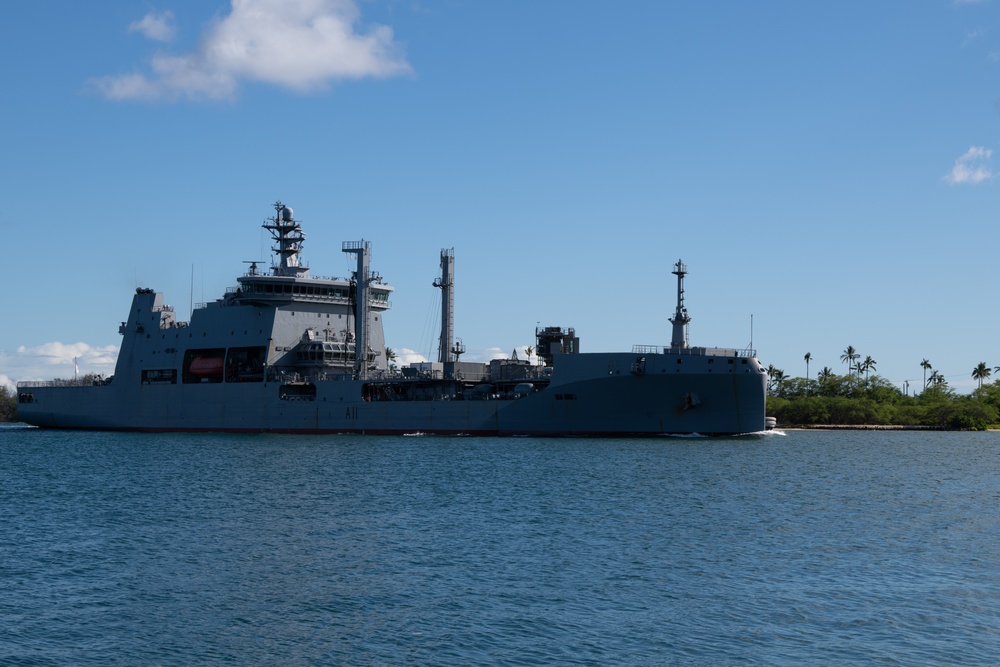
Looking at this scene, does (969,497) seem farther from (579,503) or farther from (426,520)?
(426,520)

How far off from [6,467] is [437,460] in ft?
63.1

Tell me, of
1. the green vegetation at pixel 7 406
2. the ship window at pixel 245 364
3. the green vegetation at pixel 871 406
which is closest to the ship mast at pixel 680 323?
the ship window at pixel 245 364

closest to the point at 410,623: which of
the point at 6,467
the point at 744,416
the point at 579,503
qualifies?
the point at 579,503

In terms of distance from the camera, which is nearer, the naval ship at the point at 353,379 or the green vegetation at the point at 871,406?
the naval ship at the point at 353,379

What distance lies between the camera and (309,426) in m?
63.0

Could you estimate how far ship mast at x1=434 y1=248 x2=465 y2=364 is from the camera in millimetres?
63719

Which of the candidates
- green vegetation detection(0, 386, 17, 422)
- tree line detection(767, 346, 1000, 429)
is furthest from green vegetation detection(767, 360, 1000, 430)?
green vegetation detection(0, 386, 17, 422)

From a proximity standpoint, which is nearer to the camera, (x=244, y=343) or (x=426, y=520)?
(x=426, y=520)

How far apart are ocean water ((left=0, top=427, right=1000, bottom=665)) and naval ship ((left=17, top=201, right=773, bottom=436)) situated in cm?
1282

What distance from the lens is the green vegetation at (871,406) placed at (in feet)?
335

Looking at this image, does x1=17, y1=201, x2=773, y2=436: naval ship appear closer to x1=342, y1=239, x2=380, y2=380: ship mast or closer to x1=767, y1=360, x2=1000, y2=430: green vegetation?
x1=342, y1=239, x2=380, y2=380: ship mast

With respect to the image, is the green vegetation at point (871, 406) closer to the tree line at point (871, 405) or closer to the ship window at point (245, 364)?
A: the tree line at point (871, 405)

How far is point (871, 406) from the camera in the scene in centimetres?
10506

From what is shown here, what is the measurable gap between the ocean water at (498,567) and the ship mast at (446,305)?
2309 cm
